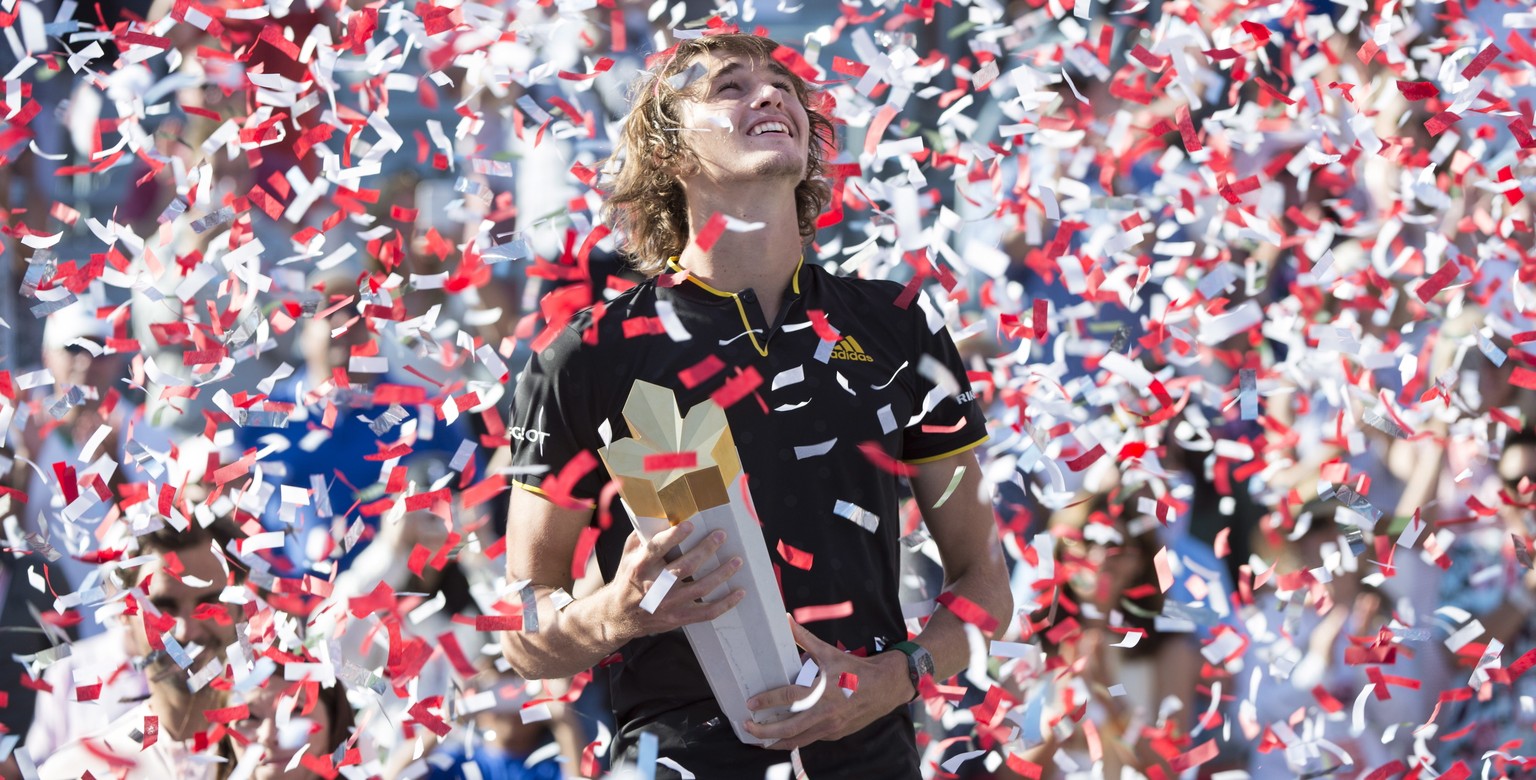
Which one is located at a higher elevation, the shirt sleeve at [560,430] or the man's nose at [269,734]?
the shirt sleeve at [560,430]

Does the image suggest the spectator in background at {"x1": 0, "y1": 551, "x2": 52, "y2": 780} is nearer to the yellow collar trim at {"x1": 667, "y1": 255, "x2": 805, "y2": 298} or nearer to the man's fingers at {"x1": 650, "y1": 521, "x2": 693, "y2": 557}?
the yellow collar trim at {"x1": 667, "y1": 255, "x2": 805, "y2": 298}

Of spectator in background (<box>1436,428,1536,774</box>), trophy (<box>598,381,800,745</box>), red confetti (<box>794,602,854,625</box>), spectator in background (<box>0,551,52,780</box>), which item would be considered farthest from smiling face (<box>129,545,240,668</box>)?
spectator in background (<box>1436,428,1536,774</box>)

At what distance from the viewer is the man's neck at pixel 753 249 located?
96.6 inches

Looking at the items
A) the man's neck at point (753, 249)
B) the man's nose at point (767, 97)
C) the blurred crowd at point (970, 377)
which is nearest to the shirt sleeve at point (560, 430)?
the man's neck at point (753, 249)

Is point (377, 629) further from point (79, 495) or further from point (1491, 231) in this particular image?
point (1491, 231)

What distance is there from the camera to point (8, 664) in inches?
148

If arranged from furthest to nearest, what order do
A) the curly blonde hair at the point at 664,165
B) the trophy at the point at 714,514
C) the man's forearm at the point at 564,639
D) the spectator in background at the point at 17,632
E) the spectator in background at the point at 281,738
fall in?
the spectator in background at the point at 17,632
the spectator in background at the point at 281,738
the curly blonde hair at the point at 664,165
the man's forearm at the point at 564,639
the trophy at the point at 714,514

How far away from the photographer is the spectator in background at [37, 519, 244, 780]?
3283mm

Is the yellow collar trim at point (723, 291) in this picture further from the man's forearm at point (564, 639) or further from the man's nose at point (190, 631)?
the man's nose at point (190, 631)

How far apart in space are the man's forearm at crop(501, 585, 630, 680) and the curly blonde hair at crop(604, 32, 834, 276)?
2.57ft

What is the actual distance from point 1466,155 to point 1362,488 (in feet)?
3.31

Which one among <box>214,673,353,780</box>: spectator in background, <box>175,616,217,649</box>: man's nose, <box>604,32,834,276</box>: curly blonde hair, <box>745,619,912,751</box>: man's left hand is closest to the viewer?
<box>745,619,912,751</box>: man's left hand

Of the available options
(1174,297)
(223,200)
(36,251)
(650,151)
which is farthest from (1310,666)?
(36,251)

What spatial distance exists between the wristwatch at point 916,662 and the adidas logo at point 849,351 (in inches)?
19.5
